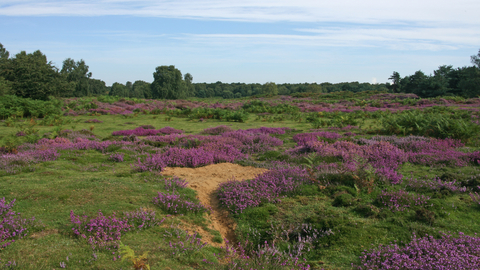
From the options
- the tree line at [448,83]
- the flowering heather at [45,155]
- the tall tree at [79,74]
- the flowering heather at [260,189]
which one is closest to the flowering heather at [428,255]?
the flowering heather at [260,189]

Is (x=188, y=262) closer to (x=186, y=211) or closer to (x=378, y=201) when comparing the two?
(x=186, y=211)

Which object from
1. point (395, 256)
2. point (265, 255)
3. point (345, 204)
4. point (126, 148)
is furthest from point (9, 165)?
point (395, 256)

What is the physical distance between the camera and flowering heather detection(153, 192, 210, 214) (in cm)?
574

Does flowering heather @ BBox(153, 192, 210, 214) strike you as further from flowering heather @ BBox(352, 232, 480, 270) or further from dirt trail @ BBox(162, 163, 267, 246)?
flowering heather @ BBox(352, 232, 480, 270)

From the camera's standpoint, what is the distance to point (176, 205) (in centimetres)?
571

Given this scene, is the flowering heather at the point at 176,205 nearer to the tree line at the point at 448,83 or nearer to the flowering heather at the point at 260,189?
the flowering heather at the point at 260,189

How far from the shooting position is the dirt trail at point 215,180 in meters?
5.59

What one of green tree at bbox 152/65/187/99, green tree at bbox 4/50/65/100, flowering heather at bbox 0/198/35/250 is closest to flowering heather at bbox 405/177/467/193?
flowering heather at bbox 0/198/35/250

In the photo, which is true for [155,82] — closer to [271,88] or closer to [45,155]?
[271,88]

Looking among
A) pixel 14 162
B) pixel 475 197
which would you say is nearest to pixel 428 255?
pixel 475 197

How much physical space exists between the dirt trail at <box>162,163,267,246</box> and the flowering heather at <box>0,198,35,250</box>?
2.84 meters

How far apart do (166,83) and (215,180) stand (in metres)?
63.7

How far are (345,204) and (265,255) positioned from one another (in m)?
2.53

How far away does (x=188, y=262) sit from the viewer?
158 inches
